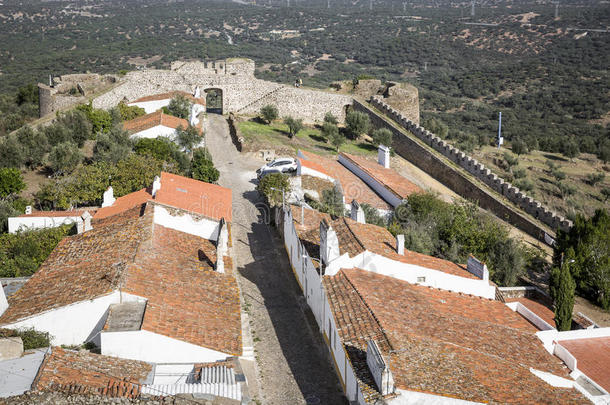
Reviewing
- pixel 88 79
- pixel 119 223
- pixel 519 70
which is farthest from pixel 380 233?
pixel 519 70

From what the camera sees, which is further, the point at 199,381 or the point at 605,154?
the point at 605,154

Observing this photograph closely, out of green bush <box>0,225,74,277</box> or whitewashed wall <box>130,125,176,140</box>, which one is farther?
whitewashed wall <box>130,125,176,140</box>

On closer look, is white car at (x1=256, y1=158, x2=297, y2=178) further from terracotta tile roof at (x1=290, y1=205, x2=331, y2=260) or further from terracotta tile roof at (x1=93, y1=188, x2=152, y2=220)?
terracotta tile roof at (x1=93, y1=188, x2=152, y2=220)

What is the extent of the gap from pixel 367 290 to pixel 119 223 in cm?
721

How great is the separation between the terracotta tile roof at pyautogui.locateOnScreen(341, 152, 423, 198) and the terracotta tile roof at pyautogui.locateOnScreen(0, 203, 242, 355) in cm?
861

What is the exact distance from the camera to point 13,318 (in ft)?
40.6

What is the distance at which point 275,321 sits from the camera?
14016 mm

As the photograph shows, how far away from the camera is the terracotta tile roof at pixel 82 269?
1277cm

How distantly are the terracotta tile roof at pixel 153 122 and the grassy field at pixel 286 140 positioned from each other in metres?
2.98

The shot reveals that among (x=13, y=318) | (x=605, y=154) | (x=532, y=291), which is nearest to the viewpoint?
(x=13, y=318)

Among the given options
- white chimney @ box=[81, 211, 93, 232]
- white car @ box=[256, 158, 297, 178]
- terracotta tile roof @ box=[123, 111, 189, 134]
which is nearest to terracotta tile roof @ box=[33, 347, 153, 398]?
white chimney @ box=[81, 211, 93, 232]

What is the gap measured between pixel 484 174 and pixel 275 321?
16874 mm

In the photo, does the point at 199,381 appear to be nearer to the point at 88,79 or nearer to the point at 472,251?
the point at 472,251

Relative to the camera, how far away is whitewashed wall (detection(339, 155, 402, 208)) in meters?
22.2
